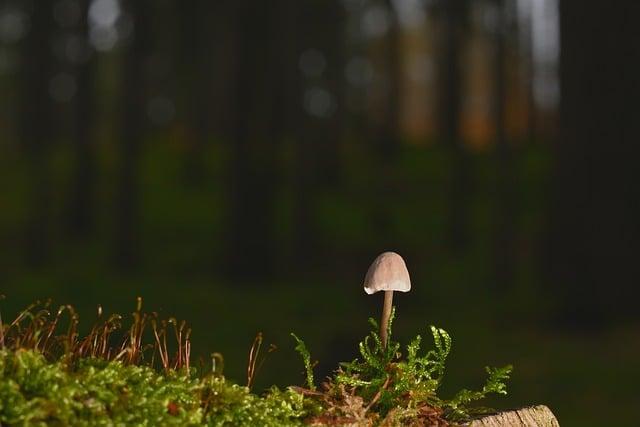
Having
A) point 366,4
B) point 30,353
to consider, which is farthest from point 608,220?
point 366,4

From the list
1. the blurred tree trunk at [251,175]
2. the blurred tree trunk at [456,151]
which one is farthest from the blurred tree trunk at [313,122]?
the blurred tree trunk at [456,151]

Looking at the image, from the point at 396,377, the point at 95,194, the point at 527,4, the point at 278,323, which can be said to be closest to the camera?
the point at 396,377

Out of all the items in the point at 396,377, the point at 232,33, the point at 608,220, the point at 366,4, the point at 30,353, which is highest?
the point at 366,4

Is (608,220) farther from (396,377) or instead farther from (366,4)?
(366,4)

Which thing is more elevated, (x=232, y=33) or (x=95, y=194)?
(x=232, y=33)

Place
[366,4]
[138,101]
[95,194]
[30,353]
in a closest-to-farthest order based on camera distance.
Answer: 1. [30,353]
2. [138,101]
3. [95,194]
4. [366,4]

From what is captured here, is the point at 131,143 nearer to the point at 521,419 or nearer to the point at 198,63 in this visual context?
the point at 198,63

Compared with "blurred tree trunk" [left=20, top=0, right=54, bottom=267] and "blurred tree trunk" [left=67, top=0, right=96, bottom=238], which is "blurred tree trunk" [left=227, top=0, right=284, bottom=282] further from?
"blurred tree trunk" [left=67, top=0, right=96, bottom=238]

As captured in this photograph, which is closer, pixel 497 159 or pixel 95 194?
pixel 497 159
